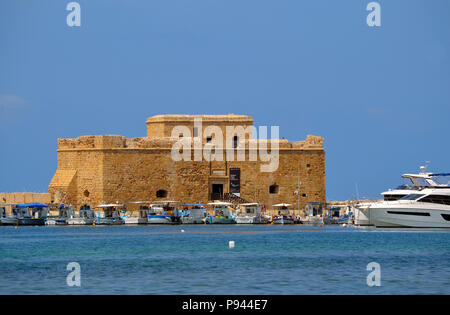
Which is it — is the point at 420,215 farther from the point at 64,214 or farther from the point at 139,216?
the point at 64,214

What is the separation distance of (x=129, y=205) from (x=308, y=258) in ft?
86.0

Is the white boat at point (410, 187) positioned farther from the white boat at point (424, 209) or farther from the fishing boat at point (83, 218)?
the fishing boat at point (83, 218)

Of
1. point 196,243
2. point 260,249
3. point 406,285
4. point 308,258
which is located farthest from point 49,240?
point 406,285

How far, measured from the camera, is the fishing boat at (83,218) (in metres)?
47.2

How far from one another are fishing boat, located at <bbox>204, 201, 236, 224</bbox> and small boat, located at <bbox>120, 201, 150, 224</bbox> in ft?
11.4

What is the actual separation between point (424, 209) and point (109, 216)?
2028 centimetres

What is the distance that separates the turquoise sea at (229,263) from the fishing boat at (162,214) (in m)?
11.0

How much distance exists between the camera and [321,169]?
50000 millimetres

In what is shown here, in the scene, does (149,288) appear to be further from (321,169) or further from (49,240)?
(321,169)

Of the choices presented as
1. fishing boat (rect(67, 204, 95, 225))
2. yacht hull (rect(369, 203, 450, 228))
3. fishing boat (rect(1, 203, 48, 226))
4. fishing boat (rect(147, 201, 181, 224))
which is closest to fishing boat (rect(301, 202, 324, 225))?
fishing boat (rect(147, 201, 181, 224))

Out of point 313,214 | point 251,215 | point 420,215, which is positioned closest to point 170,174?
point 251,215

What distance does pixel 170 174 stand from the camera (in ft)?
→ 161
